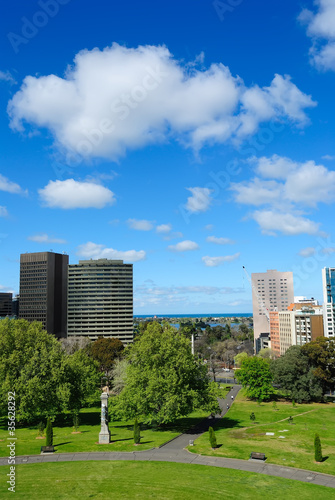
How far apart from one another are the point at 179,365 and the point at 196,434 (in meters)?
9.84

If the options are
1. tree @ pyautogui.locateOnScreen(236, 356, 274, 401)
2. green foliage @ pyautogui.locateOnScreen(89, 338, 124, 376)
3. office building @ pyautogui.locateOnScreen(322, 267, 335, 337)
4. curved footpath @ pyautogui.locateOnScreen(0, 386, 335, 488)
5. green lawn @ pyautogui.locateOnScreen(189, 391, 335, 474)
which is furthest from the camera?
office building @ pyautogui.locateOnScreen(322, 267, 335, 337)

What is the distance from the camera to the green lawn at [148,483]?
36094mm

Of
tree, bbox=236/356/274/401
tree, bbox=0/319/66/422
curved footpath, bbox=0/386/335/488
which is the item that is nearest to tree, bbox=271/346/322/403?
tree, bbox=236/356/274/401

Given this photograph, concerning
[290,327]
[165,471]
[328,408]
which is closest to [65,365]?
[165,471]

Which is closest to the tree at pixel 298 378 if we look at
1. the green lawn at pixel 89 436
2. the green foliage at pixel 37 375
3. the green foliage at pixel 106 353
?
the green lawn at pixel 89 436

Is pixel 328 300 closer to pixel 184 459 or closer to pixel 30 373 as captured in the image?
pixel 30 373

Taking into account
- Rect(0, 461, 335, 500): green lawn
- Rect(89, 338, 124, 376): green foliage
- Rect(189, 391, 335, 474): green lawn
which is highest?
Rect(89, 338, 124, 376): green foliage

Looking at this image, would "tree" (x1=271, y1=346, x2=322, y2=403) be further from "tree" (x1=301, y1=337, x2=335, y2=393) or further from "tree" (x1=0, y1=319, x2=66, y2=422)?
"tree" (x1=0, y1=319, x2=66, y2=422)

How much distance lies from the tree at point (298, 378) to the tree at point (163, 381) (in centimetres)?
3802

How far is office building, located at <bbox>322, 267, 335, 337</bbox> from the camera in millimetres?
161750

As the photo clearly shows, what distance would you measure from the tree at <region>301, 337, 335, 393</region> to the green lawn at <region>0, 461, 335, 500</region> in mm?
57245

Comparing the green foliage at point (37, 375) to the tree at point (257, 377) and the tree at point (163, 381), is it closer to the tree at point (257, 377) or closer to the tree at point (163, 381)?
the tree at point (163, 381)

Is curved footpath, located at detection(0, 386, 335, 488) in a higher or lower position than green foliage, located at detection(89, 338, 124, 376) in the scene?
lower

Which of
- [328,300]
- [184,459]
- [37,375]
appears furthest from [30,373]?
[328,300]
